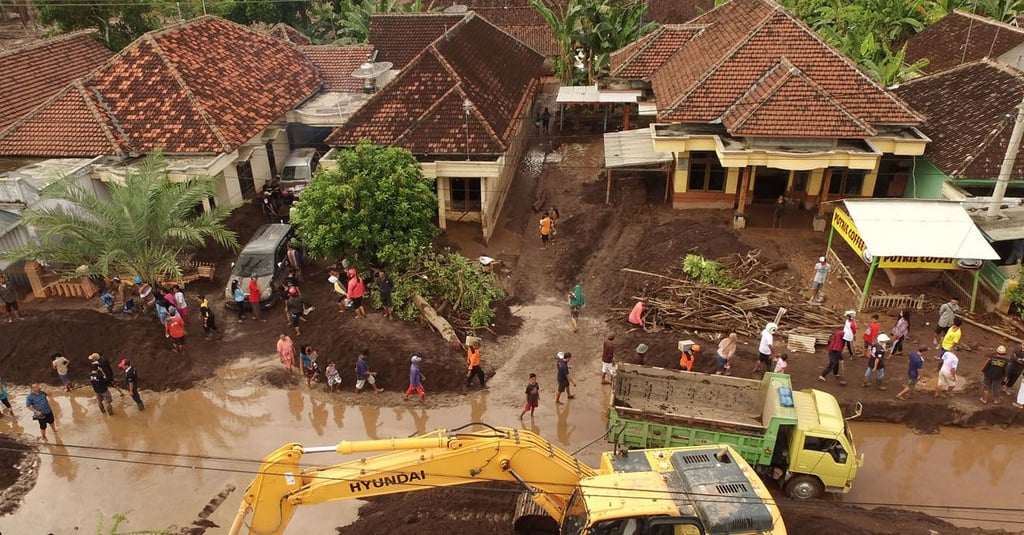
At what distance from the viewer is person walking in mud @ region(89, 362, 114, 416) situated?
14.7m

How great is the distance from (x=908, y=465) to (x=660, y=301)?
6.60m

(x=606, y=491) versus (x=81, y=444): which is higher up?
(x=606, y=491)

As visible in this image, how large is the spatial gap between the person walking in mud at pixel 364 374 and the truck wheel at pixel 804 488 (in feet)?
28.3

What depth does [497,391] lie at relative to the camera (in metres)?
15.6

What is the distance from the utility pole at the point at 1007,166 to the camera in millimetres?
16844

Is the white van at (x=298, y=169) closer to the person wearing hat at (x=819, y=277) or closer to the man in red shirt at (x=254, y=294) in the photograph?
the man in red shirt at (x=254, y=294)

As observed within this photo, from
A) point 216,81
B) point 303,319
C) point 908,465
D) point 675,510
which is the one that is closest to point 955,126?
point 908,465

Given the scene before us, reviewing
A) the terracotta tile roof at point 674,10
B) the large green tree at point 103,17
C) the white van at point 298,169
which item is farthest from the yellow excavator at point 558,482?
the terracotta tile roof at point 674,10

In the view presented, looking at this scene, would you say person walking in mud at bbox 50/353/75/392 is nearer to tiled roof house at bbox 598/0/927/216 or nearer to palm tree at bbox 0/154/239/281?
palm tree at bbox 0/154/239/281

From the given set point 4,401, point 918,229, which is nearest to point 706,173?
point 918,229

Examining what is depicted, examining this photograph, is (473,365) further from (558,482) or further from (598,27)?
(598,27)

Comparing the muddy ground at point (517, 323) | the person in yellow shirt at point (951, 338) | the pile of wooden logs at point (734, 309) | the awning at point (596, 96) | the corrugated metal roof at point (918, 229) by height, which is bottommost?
the muddy ground at point (517, 323)

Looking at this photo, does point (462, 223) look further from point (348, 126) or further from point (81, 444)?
point (81, 444)

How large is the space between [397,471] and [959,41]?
99.9 feet
